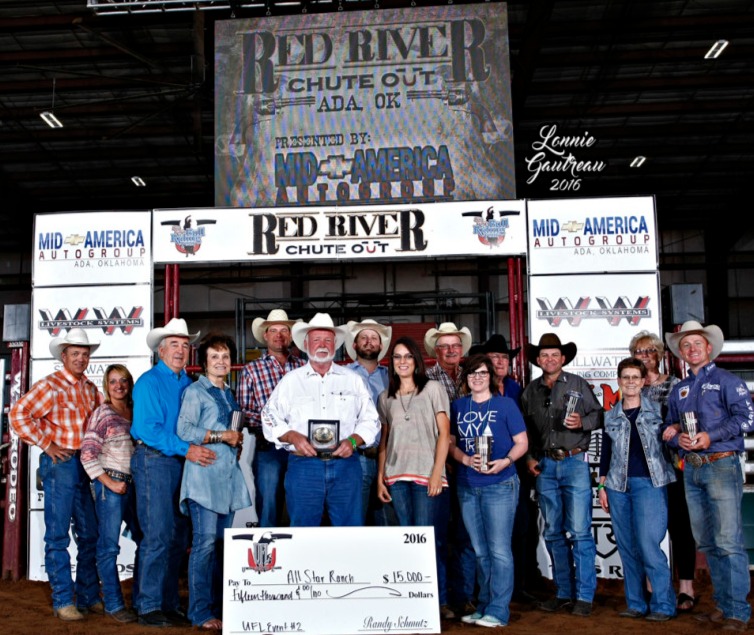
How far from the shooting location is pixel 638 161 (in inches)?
695

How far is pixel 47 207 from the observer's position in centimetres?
1978

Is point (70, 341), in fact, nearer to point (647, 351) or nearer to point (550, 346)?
point (550, 346)

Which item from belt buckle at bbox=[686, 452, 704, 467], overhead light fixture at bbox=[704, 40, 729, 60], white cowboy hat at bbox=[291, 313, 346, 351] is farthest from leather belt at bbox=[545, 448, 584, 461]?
overhead light fixture at bbox=[704, 40, 729, 60]

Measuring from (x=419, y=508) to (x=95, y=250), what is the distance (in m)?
4.15

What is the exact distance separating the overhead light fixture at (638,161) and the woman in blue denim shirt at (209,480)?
14.2 m

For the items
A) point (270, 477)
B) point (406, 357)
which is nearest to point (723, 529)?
point (406, 357)

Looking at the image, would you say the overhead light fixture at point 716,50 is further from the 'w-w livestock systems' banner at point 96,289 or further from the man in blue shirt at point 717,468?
the 'w-w livestock systems' banner at point 96,289

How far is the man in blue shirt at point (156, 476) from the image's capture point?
5.09m

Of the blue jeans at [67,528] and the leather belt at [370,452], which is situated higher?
the leather belt at [370,452]

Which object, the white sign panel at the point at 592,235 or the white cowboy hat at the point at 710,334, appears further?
the white sign panel at the point at 592,235

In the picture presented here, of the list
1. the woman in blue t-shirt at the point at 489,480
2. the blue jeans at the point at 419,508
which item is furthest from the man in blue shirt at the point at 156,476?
the woman in blue t-shirt at the point at 489,480

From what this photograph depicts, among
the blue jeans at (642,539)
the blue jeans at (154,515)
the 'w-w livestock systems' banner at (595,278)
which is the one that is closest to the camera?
the blue jeans at (154,515)

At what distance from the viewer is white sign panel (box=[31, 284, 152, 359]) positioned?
24.5ft

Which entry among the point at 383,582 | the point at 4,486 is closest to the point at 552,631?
the point at 383,582
